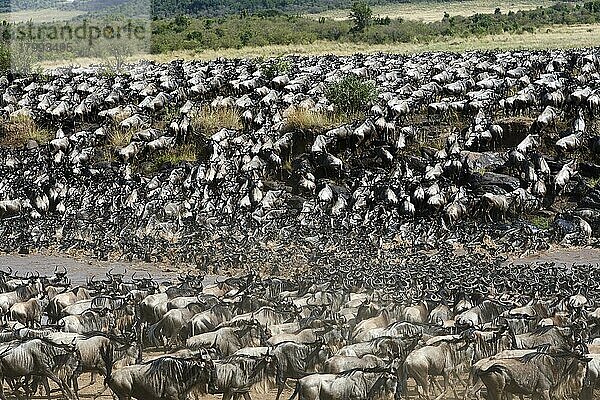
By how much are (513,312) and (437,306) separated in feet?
3.42

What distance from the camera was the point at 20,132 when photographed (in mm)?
31625

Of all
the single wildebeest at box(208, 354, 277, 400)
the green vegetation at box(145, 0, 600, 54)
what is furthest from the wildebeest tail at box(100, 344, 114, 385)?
the green vegetation at box(145, 0, 600, 54)

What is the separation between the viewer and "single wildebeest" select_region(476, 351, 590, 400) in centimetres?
914

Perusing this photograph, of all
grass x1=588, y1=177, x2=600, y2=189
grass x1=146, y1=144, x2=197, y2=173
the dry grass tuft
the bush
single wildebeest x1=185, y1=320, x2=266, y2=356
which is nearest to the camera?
single wildebeest x1=185, y1=320, x2=266, y2=356

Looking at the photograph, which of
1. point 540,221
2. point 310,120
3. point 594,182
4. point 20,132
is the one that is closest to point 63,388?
point 540,221

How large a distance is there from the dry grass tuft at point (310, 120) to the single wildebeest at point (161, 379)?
17574 millimetres

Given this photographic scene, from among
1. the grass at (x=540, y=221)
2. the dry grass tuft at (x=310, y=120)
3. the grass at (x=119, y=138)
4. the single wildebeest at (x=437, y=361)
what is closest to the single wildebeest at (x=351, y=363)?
the single wildebeest at (x=437, y=361)

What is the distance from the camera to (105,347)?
407 inches

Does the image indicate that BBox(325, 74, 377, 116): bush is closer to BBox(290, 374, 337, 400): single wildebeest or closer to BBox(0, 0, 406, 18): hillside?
BBox(290, 374, 337, 400): single wildebeest

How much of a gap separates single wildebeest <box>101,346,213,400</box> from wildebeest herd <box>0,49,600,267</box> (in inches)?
348

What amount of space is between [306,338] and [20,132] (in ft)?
76.9

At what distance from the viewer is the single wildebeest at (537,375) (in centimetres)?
914

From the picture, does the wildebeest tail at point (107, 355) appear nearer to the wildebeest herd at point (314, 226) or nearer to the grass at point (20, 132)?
the wildebeest herd at point (314, 226)
